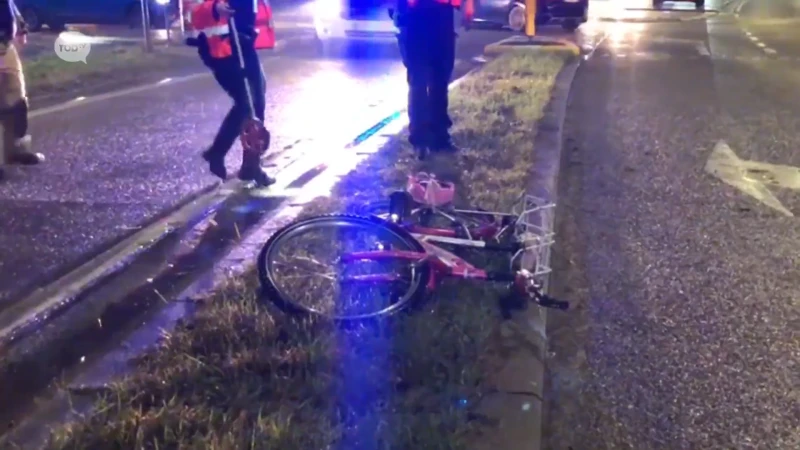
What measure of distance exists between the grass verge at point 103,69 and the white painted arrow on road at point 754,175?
294 inches

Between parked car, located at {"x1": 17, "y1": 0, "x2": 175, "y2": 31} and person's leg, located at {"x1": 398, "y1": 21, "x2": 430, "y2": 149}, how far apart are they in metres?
16.0

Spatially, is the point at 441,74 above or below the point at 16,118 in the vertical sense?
above

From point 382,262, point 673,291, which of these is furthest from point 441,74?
point 382,262

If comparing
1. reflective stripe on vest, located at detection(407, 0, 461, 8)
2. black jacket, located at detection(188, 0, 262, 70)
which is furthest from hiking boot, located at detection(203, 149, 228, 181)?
reflective stripe on vest, located at detection(407, 0, 461, 8)

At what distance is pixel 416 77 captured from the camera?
735 cm

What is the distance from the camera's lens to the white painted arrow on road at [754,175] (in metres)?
6.91

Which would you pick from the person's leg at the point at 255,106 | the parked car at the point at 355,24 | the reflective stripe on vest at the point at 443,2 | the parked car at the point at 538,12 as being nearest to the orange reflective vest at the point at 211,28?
the person's leg at the point at 255,106

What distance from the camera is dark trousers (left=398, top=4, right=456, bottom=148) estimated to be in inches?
278

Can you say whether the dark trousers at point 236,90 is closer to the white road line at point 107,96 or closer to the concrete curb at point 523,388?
the concrete curb at point 523,388

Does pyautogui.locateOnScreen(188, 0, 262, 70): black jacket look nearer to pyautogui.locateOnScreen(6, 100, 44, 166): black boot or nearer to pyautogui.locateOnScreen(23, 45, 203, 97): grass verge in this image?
pyautogui.locateOnScreen(6, 100, 44, 166): black boot

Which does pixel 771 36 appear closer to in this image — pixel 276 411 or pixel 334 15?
pixel 334 15

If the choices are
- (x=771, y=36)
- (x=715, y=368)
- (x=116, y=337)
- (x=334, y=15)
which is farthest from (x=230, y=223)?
(x=771, y=36)

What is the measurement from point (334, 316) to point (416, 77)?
3734 mm

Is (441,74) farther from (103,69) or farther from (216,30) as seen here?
(103,69)
